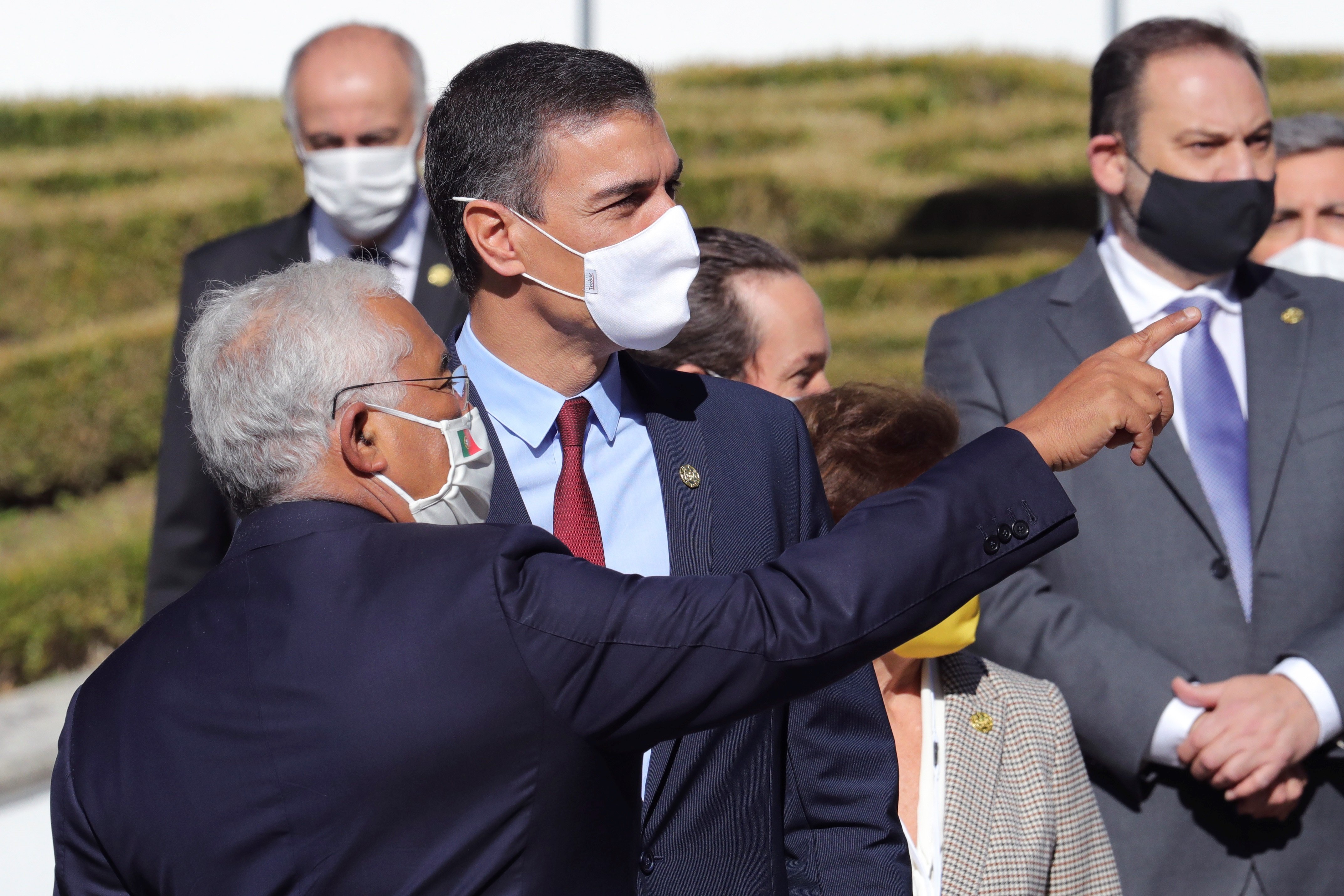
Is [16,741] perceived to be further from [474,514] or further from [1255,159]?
[1255,159]

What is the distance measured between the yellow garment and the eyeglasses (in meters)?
0.91

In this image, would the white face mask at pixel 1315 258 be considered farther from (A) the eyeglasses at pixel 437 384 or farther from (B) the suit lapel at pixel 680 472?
(A) the eyeglasses at pixel 437 384

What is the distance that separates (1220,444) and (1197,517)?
0.18 meters

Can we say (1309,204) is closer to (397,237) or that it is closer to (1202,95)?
(1202,95)

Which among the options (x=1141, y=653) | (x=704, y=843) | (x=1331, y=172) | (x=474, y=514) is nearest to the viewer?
(x=474, y=514)

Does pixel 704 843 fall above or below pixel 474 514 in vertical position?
below

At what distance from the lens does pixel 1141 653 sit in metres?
2.67

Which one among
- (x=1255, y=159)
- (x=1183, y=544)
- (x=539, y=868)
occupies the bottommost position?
(x=1183, y=544)

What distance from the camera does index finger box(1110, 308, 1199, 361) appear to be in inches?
62.3

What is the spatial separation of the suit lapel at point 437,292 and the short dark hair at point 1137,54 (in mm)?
1740

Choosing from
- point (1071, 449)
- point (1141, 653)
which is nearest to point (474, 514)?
point (1071, 449)

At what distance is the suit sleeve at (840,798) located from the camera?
1.94m

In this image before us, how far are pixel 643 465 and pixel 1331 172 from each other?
9.39 feet

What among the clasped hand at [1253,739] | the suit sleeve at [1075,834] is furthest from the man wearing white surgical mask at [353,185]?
the clasped hand at [1253,739]
